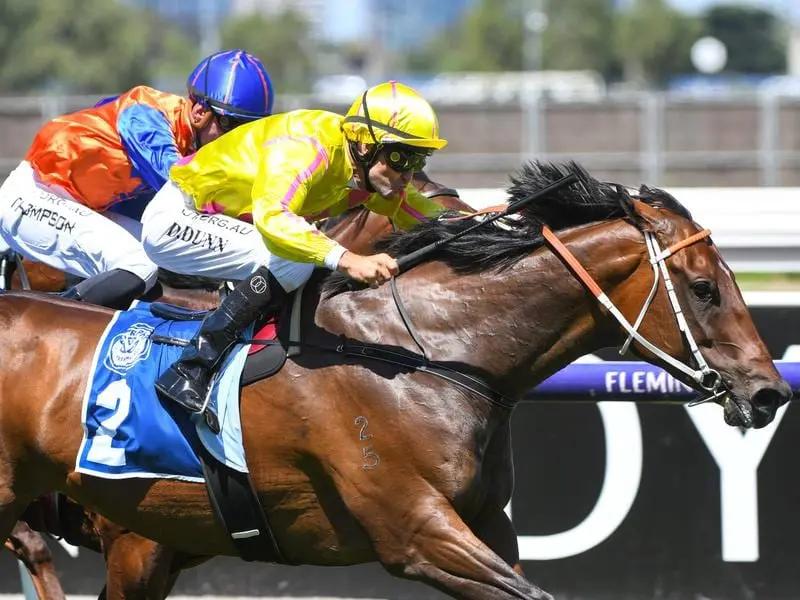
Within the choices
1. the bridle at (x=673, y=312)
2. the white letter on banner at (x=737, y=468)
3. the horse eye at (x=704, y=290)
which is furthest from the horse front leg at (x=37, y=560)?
the horse eye at (x=704, y=290)

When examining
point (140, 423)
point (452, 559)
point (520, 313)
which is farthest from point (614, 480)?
point (140, 423)

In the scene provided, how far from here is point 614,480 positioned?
204 inches

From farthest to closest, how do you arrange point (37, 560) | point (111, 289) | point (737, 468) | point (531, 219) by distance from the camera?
point (737, 468), point (37, 560), point (111, 289), point (531, 219)

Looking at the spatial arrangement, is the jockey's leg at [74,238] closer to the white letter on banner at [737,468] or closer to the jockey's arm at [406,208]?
the jockey's arm at [406,208]

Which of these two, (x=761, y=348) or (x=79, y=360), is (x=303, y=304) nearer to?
(x=79, y=360)

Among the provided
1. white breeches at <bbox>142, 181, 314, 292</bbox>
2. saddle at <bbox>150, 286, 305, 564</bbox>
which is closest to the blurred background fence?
white breeches at <bbox>142, 181, 314, 292</bbox>

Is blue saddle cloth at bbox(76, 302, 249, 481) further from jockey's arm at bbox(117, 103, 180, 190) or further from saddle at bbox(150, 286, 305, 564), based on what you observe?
jockey's arm at bbox(117, 103, 180, 190)

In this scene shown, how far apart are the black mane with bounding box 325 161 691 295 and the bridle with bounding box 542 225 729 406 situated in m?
0.13

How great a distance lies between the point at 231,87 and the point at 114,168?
19.7 inches

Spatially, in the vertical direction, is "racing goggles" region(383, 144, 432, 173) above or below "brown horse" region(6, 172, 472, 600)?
above

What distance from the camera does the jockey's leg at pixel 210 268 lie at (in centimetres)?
372

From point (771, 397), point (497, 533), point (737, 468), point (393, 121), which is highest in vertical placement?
point (393, 121)

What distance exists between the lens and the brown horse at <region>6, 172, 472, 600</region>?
427 centimetres

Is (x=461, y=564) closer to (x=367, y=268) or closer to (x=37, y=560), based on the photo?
(x=367, y=268)
